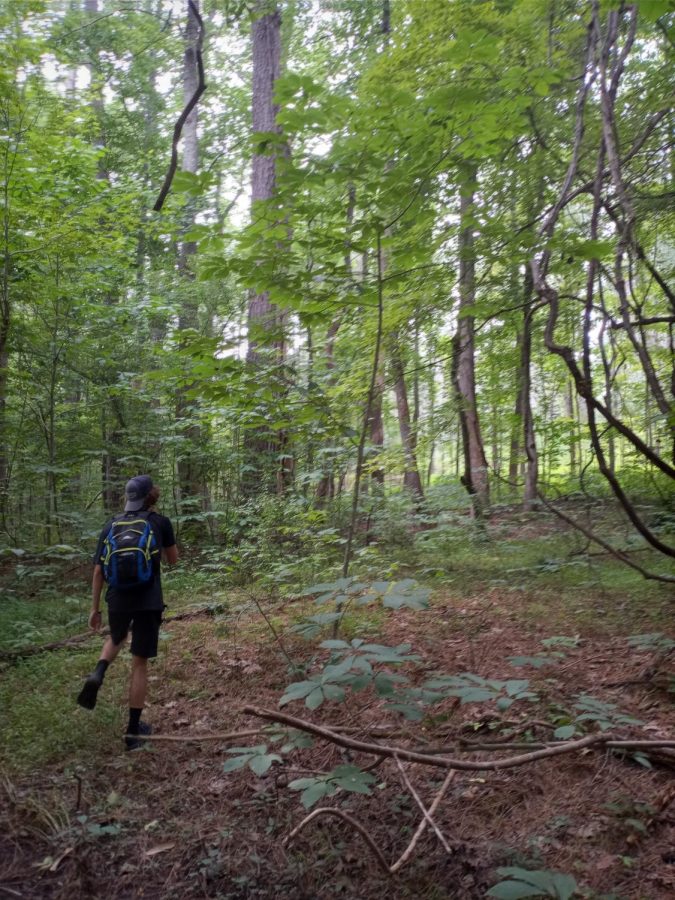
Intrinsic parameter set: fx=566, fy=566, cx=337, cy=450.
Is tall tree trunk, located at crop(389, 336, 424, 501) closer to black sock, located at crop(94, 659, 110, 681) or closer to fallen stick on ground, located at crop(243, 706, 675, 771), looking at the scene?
fallen stick on ground, located at crop(243, 706, 675, 771)

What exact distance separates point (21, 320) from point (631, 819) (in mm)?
10187

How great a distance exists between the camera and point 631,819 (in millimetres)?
2693

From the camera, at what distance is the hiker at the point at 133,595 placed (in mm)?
4117

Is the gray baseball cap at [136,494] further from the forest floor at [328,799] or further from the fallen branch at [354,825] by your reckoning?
the fallen branch at [354,825]

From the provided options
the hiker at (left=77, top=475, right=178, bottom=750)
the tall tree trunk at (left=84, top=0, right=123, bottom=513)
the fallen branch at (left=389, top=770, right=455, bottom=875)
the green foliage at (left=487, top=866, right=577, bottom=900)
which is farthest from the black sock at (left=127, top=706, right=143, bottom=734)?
the tall tree trunk at (left=84, top=0, right=123, bottom=513)

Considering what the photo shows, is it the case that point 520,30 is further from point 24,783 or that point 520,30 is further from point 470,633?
point 24,783

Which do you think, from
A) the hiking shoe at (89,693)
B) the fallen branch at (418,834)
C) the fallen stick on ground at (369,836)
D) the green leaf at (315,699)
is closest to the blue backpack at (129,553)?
the hiking shoe at (89,693)

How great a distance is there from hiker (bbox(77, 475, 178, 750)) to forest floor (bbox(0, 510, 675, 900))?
35cm

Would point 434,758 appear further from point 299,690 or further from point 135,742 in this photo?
point 135,742

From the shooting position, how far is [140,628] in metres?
4.32

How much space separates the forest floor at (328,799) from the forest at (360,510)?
0.06 feet

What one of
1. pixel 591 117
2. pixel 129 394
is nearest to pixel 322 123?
pixel 591 117

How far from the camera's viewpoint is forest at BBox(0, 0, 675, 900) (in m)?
2.72

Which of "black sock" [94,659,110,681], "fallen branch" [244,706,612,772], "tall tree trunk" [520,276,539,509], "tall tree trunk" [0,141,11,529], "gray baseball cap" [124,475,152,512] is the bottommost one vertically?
"black sock" [94,659,110,681]
